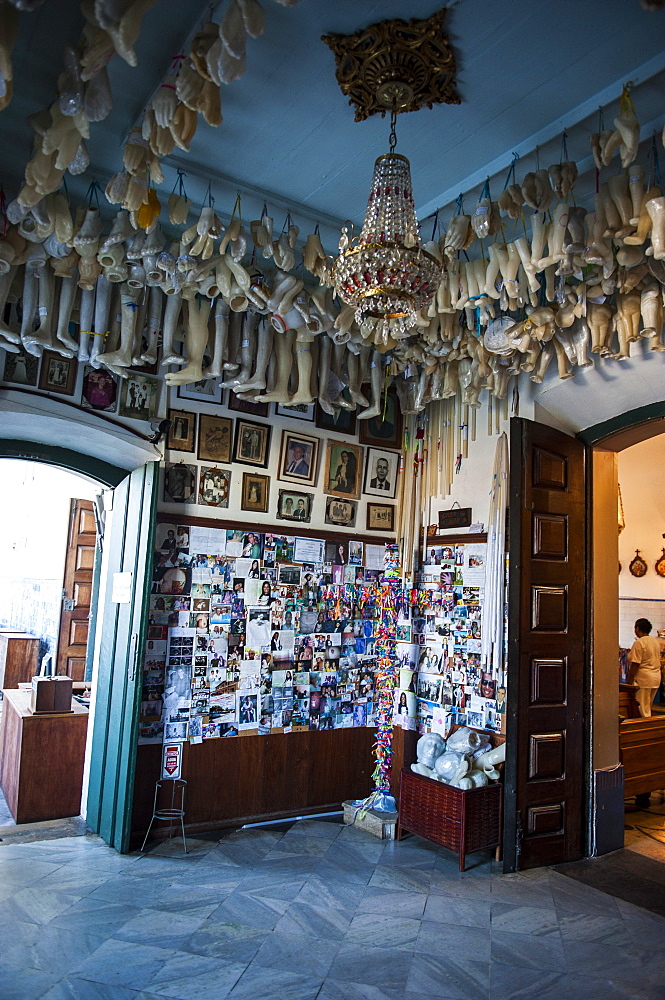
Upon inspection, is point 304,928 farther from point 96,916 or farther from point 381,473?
point 381,473

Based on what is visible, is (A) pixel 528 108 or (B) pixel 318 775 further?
(B) pixel 318 775

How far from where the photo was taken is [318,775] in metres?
5.48

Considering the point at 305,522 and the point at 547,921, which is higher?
the point at 305,522

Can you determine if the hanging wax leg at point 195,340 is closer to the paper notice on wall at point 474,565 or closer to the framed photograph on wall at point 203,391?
the framed photograph on wall at point 203,391

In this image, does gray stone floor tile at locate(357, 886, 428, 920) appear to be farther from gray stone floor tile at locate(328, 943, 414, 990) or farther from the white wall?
the white wall

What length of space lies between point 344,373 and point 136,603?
2.29m

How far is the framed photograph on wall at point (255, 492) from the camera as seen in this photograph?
17.4 feet

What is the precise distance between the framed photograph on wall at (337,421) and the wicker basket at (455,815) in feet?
9.00

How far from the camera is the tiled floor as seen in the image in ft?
10.2

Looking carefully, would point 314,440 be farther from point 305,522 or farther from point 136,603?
point 136,603

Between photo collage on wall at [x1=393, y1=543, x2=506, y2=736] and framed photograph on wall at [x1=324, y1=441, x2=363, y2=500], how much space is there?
84cm

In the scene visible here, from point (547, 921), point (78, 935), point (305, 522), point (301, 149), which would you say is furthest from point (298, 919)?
point (301, 149)

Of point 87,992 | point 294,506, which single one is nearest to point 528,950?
point 87,992

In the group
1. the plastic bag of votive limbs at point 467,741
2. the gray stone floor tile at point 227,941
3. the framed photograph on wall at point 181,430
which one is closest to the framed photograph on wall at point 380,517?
the framed photograph on wall at point 181,430
